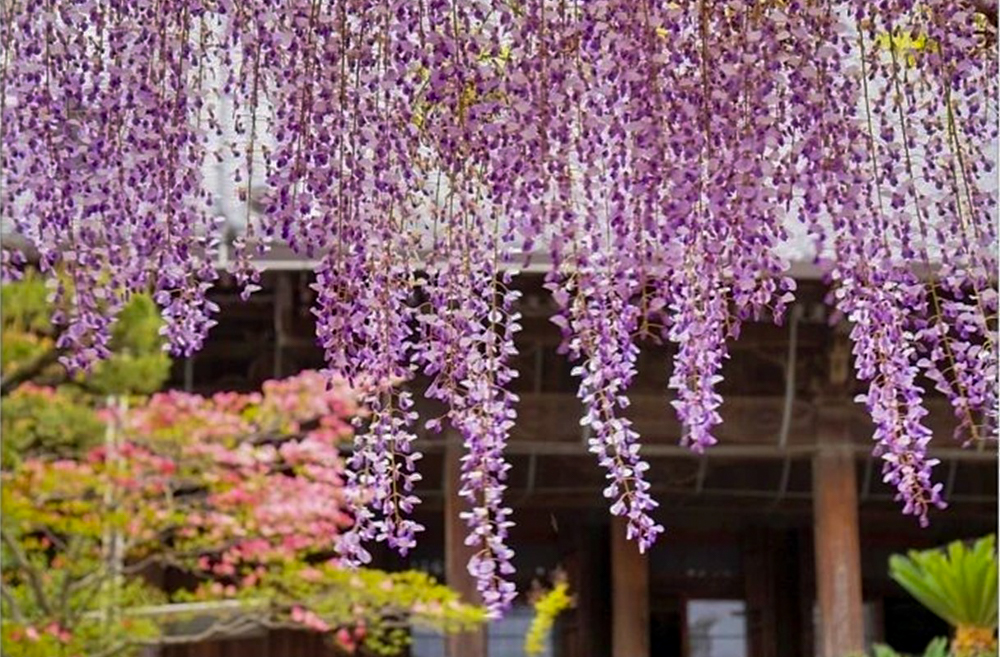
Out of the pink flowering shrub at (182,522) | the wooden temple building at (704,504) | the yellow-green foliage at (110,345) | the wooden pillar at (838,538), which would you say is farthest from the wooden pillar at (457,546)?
the wooden pillar at (838,538)

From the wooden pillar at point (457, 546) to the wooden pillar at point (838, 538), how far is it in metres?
1.18

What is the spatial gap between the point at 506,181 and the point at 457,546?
4393mm

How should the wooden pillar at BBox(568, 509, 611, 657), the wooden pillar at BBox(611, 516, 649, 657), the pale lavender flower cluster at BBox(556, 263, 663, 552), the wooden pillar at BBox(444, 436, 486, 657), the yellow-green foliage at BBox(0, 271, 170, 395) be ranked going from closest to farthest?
the pale lavender flower cluster at BBox(556, 263, 663, 552) < the yellow-green foliage at BBox(0, 271, 170, 395) < the wooden pillar at BBox(444, 436, 486, 657) < the wooden pillar at BBox(611, 516, 649, 657) < the wooden pillar at BBox(568, 509, 611, 657)

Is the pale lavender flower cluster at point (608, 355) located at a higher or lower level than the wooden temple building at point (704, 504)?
lower

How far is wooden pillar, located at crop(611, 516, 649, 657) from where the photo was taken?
23.2 ft

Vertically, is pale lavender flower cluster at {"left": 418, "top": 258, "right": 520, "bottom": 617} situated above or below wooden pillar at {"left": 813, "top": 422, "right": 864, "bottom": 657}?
below

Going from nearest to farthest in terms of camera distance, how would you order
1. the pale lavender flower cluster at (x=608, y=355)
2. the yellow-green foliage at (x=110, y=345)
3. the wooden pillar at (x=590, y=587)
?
the pale lavender flower cluster at (x=608, y=355), the yellow-green foliage at (x=110, y=345), the wooden pillar at (x=590, y=587)

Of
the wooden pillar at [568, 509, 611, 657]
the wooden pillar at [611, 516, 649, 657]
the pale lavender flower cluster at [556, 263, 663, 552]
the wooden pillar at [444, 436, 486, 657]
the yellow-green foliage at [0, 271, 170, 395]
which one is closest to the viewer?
the pale lavender flower cluster at [556, 263, 663, 552]

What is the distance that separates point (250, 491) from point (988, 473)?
312 cm

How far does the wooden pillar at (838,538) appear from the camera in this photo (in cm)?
619

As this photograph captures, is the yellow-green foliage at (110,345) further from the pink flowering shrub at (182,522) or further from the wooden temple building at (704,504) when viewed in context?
the wooden temple building at (704,504)

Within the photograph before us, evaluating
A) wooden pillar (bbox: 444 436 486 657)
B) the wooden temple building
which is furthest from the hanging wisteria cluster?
wooden pillar (bbox: 444 436 486 657)

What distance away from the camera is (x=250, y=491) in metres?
5.71

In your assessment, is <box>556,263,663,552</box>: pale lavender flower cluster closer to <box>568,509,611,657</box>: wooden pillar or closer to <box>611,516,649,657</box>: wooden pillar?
<box>611,516,649,657</box>: wooden pillar
